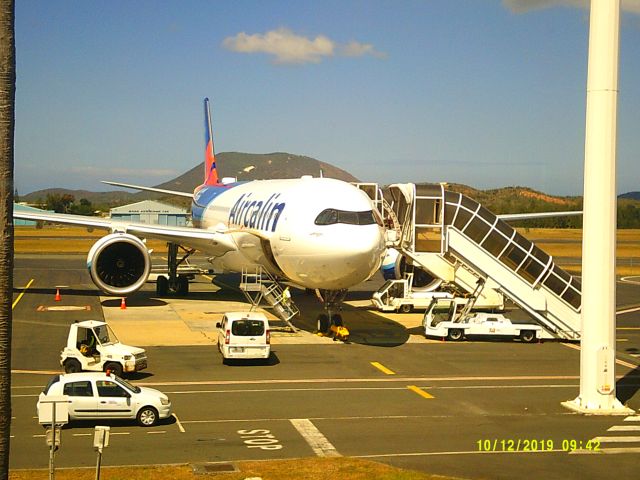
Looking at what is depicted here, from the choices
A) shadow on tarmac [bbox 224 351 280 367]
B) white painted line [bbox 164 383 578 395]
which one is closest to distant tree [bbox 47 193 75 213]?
shadow on tarmac [bbox 224 351 280 367]

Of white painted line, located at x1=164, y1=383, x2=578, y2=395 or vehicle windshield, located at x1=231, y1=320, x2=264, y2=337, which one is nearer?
white painted line, located at x1=164, y1=383, x2=578, y2=395

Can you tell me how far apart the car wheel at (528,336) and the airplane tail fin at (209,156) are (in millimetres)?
Answer: 32049

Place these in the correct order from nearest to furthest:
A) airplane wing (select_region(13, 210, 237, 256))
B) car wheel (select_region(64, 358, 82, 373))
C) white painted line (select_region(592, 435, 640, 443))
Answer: white painted line (select_region(592, 435, 640, 443)) < car wheel (select_region(64, 358, 82, 373)) < airplane wing (select_region(13, 210, 237, 256))

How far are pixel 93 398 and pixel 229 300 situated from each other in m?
25.9

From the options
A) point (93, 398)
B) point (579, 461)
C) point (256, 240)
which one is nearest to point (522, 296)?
point (256, 240)

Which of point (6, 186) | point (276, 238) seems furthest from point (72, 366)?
point (6, 186)

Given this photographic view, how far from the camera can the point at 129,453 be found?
17781mm

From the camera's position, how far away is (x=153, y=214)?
5748 inches

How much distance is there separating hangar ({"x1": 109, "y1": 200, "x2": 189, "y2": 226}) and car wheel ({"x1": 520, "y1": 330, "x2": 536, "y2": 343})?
346 feet

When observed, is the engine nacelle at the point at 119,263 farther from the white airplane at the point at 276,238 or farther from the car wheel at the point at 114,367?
the car wheel at the point at 114,367

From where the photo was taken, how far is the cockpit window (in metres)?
30.1

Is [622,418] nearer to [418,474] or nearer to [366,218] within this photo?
[418,474]

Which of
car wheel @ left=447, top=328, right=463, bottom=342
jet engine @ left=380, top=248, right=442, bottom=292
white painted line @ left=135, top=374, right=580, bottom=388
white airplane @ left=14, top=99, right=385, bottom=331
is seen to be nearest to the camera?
white painted line @ left=135, top=374, right=580, bottom=388

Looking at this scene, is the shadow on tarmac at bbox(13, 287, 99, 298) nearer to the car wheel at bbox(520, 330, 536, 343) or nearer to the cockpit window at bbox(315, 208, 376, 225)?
the cockpit window at bbox(315, 208, 376, 225)
